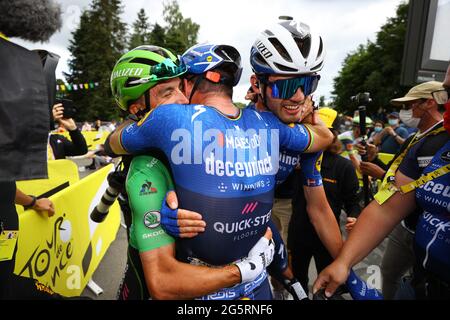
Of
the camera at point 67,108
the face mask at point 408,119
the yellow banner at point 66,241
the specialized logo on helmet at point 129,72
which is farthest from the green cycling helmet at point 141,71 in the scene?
the face mask at point 408,119

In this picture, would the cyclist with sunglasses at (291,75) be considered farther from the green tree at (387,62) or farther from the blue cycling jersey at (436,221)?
the green tree at (387,62)

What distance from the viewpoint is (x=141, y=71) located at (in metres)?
2.14

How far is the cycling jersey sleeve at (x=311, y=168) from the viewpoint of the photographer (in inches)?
83.7

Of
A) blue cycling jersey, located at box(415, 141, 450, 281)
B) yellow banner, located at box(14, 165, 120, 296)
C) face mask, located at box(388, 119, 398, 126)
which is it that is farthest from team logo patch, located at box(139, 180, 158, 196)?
face mask, located at box(388, 119, 398, 126)

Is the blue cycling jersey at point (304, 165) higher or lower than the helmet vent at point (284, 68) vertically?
lower

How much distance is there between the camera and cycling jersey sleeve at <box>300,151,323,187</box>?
2125 mm

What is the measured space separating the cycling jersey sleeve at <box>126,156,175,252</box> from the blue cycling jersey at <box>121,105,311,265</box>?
0.31 ft

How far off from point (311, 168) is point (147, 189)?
3.93 feet

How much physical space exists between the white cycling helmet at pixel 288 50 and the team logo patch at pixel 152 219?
112cm

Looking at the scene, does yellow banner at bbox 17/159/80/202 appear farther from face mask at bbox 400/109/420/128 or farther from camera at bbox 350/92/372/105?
face mask at bbox 400/109/420/128

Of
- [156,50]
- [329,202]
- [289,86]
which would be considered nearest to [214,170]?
[289,86]

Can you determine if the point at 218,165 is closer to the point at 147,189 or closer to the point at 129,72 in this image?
the point at 147,189

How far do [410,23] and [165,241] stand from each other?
5.04 meters

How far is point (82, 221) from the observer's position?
405cm
